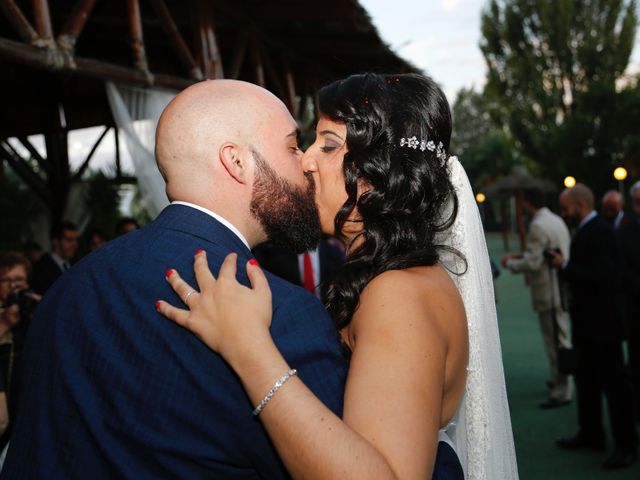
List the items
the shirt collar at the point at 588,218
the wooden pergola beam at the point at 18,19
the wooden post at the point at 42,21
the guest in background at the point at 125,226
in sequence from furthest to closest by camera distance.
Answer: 1. the guest in background at the point at 125,226
2. the shirt collar at the point at 588,218
3. the wooden post at the point at 42,21
4. the wooden pergola beam at the point at 18,19

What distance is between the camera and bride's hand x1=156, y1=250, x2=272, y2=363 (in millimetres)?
1395

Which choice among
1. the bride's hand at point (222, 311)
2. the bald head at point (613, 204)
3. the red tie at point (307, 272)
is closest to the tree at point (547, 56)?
the bald head at point (613, 204)

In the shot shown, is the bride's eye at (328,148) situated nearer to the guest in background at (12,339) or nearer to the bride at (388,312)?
the bride at (388,312)

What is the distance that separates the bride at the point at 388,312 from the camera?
4.51 ft

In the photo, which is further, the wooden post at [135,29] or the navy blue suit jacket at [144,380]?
the wooden post at [135,29]

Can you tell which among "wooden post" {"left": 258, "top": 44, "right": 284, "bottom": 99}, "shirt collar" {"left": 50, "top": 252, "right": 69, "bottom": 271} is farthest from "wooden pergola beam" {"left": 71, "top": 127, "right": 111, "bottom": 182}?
"wooden post" {"left": 258, "top": 44, "right": 284, "bottom": 99}

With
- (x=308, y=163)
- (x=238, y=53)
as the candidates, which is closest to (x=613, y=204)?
(x=238, y=53)

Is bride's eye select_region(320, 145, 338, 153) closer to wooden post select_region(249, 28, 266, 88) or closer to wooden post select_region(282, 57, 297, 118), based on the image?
wooden post select_region(249, 28, 266, 88)

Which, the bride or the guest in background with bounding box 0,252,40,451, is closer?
the bride

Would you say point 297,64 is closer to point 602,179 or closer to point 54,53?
point 54,53

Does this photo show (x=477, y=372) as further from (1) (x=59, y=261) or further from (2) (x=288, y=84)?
(2) (x=288, y=84)

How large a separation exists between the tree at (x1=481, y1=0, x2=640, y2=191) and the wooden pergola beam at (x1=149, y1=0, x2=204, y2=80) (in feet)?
92.7

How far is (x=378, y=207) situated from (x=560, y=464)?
425 cm

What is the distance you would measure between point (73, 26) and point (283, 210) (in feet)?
11.8
